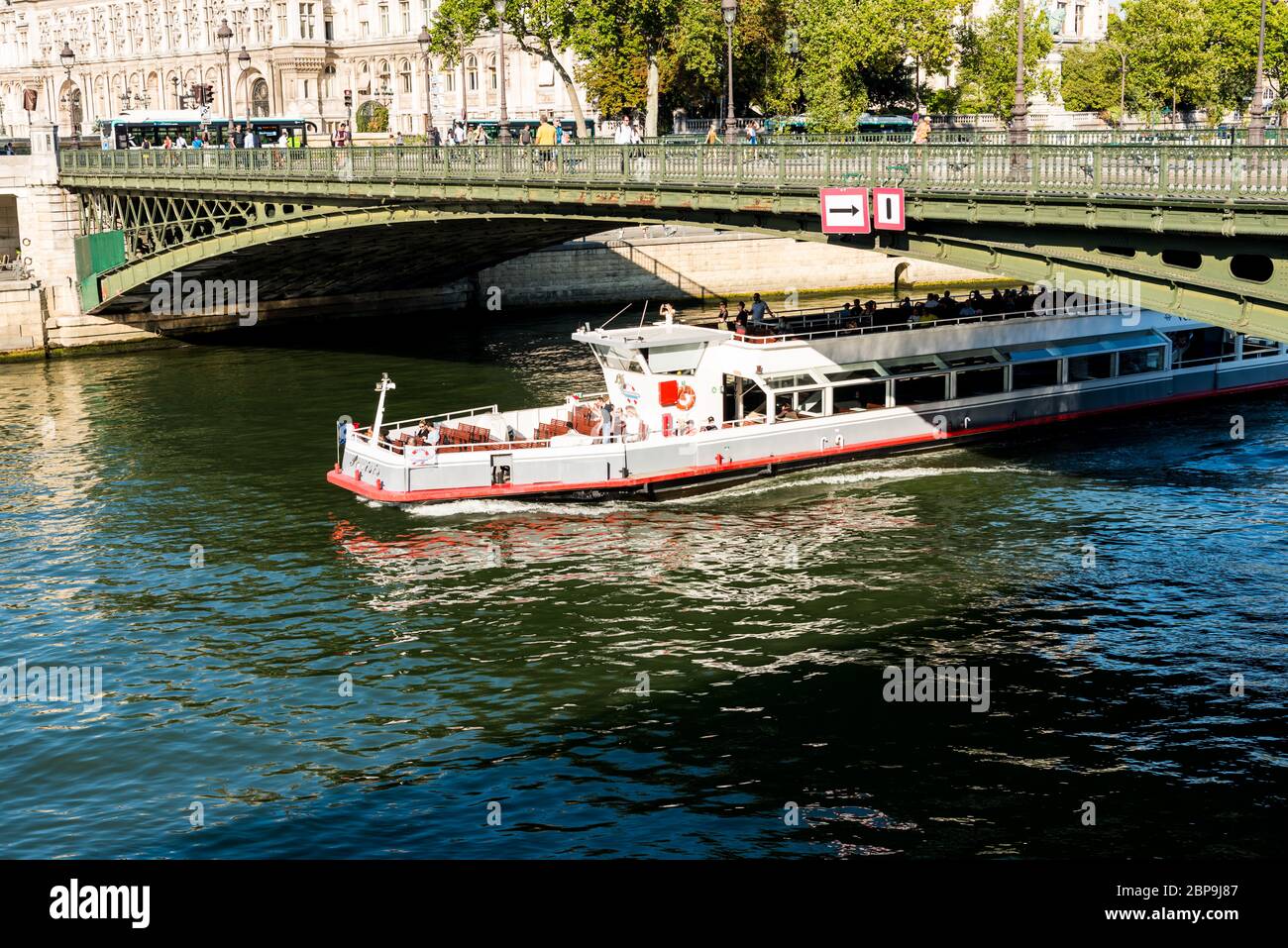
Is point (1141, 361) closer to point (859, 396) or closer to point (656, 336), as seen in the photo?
point (859, 396)

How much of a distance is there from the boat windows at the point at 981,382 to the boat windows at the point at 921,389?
0.66 metres

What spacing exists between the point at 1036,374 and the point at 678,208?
40.5 feet

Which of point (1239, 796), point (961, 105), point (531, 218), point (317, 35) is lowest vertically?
point (1239, 796)

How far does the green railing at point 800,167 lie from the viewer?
86.2 feet

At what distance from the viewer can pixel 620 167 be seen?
Answer: 131 ft

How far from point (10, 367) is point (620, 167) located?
29520 millimetres

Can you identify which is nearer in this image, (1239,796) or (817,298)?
(1239,796)

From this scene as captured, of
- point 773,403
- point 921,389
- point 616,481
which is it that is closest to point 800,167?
point 773,403

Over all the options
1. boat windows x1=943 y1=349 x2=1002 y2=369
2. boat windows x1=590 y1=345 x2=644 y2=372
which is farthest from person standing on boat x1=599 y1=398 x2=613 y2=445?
boat windows x1=943 y1=349 x2=1002 y2=369

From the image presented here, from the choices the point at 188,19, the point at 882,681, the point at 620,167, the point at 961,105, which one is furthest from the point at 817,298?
the point at 188,19

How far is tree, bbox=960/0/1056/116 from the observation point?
3610 inches

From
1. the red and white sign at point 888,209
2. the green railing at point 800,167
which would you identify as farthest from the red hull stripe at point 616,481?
the red and white sign at point 888,209

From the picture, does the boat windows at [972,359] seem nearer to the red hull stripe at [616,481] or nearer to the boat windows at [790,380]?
the red hull stripe at [616,481]
